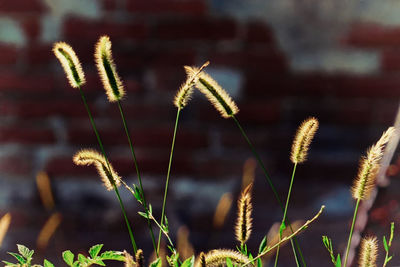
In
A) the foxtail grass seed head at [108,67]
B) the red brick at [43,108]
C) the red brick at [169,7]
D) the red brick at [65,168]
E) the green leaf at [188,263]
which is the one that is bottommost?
the red brick at [65,168]

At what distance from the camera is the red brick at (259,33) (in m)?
1.09

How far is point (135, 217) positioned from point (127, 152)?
0.16m

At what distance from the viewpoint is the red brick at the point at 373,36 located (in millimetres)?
1091

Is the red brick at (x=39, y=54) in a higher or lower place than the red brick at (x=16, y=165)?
higher

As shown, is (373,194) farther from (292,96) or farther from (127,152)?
(127,152)

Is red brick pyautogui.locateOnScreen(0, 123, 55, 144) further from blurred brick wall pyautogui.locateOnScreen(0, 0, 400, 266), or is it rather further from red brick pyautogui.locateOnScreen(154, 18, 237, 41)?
red brick pyautogui.locateOnScreen(154, 18, 237, 41)

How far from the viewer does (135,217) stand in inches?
48.1

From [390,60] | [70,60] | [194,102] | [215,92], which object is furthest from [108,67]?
[390,60]

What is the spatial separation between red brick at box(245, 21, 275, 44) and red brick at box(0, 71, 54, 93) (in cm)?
45

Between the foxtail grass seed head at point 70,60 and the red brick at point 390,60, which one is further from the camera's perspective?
the red brick at point 390,60

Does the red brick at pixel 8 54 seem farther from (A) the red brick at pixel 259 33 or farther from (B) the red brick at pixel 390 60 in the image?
(B) the red brick at pixel 390 60

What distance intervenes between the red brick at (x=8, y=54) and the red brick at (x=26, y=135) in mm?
147

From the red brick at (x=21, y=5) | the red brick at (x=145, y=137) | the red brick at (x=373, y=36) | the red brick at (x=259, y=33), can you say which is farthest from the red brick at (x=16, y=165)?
the red brick at (x=373, y=36)

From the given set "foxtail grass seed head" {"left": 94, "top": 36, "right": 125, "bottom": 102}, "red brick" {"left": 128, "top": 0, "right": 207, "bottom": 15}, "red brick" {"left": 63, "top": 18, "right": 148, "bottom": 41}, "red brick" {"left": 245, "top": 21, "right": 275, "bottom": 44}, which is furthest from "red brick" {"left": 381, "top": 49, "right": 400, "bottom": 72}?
"foxtail grass seed head" {"left": 94, "top": 36, "right": 125, "bottom": 102}
